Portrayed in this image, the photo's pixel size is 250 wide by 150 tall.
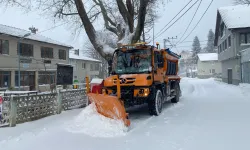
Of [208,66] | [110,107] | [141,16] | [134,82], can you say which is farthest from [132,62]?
[208,66]

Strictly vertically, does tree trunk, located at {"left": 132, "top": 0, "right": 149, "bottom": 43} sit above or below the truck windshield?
above

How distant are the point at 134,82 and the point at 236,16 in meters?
24.0

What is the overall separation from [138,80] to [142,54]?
137cm

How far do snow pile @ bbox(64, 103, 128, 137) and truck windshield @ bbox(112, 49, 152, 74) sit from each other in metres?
2.39

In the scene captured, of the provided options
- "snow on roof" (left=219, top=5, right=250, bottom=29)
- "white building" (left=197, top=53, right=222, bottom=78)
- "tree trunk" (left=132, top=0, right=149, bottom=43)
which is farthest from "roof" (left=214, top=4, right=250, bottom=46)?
"white building" (left=197, top=53, right=222, bottom=78)

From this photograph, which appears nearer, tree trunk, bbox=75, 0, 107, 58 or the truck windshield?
the truck windshield

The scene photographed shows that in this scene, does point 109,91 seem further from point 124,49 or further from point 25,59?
point 25,59

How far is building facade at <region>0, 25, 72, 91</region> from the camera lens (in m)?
27.1

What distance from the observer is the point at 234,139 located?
6105 mm

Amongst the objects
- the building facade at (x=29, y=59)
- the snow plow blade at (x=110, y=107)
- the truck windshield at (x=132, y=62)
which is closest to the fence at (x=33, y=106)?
the snow plow blade at (x=110, y=107)

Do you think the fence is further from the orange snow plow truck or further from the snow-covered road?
the orange snow plow truck

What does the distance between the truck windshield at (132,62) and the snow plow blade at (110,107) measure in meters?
2.10

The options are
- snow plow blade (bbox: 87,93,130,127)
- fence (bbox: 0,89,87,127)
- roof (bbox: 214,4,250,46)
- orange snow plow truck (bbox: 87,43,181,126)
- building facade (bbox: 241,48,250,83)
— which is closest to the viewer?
snow plow blade (bbox: 87,93,130,127)

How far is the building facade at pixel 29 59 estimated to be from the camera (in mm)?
27078
